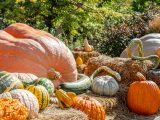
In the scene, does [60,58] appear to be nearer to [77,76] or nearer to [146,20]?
[77,76]

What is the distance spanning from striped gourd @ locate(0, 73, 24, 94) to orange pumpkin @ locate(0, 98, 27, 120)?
0.84 meters

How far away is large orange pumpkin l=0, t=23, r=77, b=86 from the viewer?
5855 mm

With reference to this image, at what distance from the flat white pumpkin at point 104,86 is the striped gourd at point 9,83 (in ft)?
6.20

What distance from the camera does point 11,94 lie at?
4125 mm

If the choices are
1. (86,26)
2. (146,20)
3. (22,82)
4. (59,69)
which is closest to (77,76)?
(59,69)

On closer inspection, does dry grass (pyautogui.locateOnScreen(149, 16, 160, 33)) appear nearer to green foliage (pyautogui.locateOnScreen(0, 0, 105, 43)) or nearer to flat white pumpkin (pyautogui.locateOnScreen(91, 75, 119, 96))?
flat white pumpkin (pyautogui.locateOnScreen(91, 75, 119, 96))

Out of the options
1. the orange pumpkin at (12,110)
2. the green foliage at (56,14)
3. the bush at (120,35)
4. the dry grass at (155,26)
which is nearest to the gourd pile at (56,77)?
the orange pumpkin at (12,110)

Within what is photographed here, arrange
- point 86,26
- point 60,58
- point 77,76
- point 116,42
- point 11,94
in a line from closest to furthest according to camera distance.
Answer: point 11,94 < point 60,58 < point 77,76 < point 116,42 < point 86,26

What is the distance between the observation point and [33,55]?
5902 mm

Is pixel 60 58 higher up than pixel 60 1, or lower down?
lower down

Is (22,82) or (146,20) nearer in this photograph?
(22,82)

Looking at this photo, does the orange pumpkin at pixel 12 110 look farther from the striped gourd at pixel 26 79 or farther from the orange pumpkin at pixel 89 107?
the orange pumpkin at pixel 89 107

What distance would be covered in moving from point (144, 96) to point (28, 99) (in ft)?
8.81

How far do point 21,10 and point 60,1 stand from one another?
1632 millimetres
